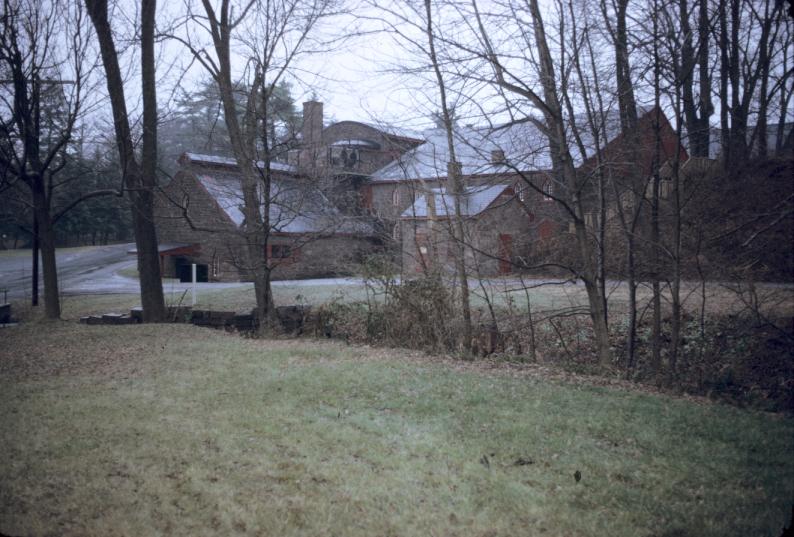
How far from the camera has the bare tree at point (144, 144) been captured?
14.1 metres

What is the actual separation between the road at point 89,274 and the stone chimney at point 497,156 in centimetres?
968

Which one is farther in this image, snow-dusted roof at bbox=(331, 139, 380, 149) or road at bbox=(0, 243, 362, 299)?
snow-dusted roof at bbox=(331, 139, 380, 149)

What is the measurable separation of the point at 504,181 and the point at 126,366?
6.17 metres

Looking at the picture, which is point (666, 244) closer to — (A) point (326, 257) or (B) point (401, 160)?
(B) point (401, 160)

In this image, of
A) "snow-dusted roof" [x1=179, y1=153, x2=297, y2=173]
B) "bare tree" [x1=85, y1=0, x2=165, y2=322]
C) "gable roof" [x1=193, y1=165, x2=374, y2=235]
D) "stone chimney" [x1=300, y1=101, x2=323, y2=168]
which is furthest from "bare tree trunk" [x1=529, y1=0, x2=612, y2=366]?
"bare tree" [x1=85, y1=0, x2=165, y2=322]

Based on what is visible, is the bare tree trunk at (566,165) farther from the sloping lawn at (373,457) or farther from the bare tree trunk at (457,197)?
the sloping lawn at (373,457)

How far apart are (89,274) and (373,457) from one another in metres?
26.7

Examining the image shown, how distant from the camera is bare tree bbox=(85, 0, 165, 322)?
14.1m

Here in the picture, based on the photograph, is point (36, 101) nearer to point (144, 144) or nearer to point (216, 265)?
point (144, 144)

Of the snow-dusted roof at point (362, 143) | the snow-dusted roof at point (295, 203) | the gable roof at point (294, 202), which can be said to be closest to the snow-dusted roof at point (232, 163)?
the gable roof at point (294, 202)

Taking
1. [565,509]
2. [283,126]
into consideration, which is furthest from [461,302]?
[565,509]

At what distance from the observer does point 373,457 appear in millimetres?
4910

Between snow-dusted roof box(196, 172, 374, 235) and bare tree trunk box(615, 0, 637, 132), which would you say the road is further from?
bare tree trunk box(615, 0, 637, 132)

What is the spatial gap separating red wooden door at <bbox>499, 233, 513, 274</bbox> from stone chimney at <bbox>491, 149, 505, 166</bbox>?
7.35ft
